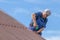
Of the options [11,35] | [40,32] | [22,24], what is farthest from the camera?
[40,32]

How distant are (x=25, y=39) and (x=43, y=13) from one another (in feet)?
9.30

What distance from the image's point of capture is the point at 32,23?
30.3ft

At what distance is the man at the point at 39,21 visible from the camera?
907 cm

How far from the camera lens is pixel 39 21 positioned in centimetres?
922

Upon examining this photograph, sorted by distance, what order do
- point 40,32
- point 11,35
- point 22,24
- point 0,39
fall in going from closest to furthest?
point 0,39 < point 11,35 < point 22,24 < point 40,32

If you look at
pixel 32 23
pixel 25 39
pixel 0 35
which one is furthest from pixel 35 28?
pixel 0 35

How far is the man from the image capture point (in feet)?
29.8

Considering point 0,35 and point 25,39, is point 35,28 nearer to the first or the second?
point 25,39

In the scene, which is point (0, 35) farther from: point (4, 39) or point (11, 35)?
point (11, 35)

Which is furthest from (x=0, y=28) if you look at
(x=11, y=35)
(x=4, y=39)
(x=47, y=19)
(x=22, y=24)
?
(x=47, y=19)

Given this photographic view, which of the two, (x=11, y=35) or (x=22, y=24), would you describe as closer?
(x=11, y=35)

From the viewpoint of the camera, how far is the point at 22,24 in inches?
335

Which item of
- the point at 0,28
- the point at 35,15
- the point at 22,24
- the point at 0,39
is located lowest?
the point at 0,39

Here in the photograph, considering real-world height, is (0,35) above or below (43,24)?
below
